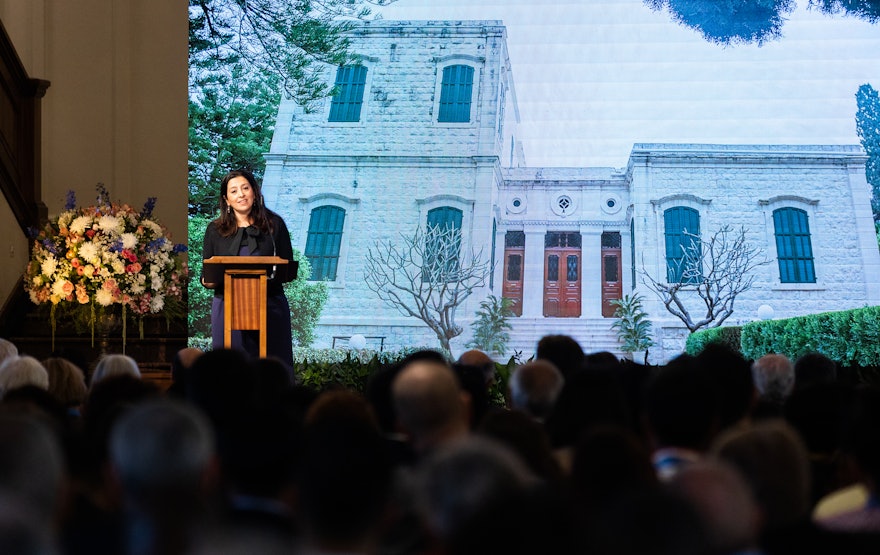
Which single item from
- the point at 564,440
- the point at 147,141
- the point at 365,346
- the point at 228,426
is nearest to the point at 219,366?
the point at 228,426

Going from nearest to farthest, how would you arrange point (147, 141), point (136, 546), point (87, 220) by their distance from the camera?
point (136, 546) < point (87, 220) < point (147, 141)

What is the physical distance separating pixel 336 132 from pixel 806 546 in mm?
11377

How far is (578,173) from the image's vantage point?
42.6 ft

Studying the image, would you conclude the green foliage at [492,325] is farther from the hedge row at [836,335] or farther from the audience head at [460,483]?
the audience head at [460,483]

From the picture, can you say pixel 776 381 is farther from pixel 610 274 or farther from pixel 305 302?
pixel 305 302

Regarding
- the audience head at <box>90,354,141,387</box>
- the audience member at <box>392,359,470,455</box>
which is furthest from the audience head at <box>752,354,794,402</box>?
the audience head at <box>90,354,141,387</box>

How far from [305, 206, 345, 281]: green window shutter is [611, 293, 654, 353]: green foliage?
3.37 metres

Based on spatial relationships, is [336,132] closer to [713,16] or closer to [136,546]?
[713,16]

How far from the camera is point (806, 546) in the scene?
2.00 metres

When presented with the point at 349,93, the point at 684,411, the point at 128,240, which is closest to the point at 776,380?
the point at 684,411

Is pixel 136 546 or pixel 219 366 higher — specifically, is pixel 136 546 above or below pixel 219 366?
below

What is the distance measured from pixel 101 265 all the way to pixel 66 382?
8.38ft

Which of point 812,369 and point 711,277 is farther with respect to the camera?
point 711,277

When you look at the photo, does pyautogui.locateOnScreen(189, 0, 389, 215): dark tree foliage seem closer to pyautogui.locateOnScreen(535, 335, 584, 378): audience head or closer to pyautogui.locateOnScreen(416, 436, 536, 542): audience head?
pyautogui.locateOnScreen(535, 335, 584, 378): audience head
